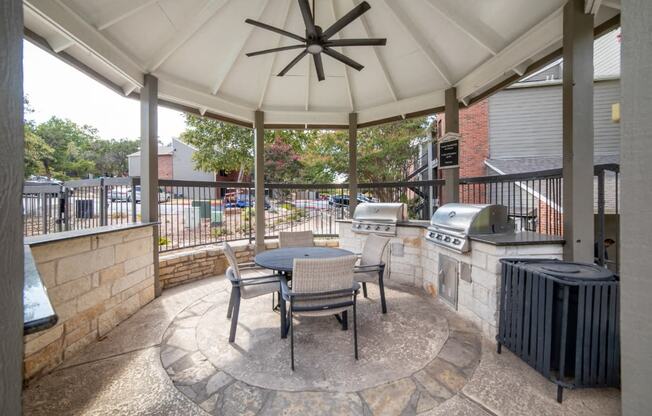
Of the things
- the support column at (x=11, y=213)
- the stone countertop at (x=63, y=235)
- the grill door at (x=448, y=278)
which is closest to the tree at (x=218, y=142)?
the stone countertop at (x=63, y=235)

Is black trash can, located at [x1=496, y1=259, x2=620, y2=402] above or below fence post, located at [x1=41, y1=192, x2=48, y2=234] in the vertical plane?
below

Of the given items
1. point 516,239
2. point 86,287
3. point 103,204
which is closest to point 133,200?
point 103,204

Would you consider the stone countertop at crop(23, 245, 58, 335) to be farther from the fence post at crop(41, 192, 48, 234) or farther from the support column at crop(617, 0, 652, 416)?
the fence post at crop(41, 192, 48, 234)

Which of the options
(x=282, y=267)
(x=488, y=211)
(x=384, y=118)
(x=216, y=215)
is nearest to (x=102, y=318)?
(x=282, y=267)

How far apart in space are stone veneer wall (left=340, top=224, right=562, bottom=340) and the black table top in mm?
1388

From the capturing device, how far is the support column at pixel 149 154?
4.00 meters

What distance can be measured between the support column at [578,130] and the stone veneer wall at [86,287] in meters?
4.77

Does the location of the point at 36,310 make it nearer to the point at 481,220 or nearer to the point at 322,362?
the point at 322,362

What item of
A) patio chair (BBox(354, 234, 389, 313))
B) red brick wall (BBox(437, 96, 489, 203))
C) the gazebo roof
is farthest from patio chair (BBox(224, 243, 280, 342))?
red brick wall (BBox(437, 96, 489, 203))

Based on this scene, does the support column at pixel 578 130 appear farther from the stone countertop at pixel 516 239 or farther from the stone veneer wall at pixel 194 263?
the stone veneer wall at pixel 194 263

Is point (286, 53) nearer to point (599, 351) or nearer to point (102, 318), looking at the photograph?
point (102, 318)

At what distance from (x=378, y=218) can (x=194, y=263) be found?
128 inches

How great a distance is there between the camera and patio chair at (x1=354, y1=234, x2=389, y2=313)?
3.45m

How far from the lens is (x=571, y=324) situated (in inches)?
82.2
